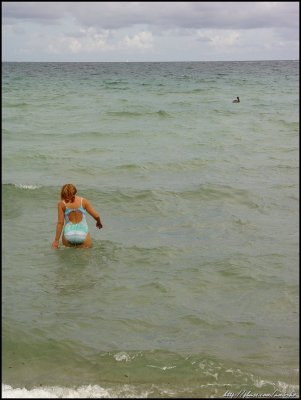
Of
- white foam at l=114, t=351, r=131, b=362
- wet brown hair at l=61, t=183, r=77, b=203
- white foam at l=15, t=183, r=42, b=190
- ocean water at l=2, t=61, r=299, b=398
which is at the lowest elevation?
white foam at l=114, t=351, r=131, b=362

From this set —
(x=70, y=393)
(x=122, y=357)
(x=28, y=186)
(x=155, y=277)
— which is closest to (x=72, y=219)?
(x=155, y=277)

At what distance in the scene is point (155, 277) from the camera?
7988mm

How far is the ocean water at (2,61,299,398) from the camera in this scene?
18.2ft

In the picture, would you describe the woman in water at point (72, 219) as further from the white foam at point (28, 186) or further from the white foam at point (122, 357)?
the white foam at point (28, 186)

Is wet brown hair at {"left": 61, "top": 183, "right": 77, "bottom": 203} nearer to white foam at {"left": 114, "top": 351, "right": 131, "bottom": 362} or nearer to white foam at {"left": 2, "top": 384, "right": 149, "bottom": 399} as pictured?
white foam at {"left": 114, "top": 351, "right": 131, "bottom": 362}

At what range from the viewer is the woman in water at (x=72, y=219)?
8695 mm

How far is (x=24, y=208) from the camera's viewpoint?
11.4 meters

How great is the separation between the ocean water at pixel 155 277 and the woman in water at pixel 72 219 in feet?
0.81

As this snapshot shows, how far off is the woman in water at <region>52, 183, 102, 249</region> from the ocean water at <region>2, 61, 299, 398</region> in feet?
0.81

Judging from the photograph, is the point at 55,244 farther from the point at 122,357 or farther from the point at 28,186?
the point at 28,186

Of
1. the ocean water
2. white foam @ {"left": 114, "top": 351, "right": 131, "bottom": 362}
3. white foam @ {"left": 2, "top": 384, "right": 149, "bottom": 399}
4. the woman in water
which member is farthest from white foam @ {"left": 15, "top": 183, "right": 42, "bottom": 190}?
white foam @ {"left": 2, "top": 384, "right": 149, "bottom": 399}

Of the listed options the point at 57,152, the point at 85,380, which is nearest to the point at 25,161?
the point at 57,152

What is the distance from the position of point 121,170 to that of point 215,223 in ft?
17.5

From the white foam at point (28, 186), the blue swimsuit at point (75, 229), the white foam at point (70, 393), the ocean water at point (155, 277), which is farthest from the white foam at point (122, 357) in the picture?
the white foam at point (28, 186)
